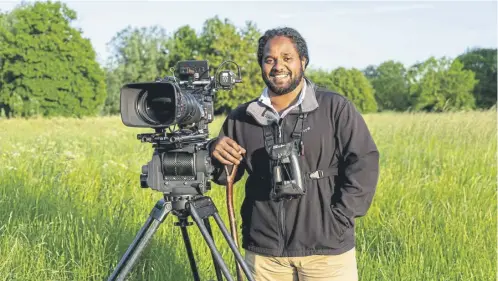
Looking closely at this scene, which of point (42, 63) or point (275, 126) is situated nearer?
point (275, 126)

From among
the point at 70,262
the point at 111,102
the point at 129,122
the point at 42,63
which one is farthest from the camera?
the point at 111,102

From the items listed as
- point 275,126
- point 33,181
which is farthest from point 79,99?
point 275,126

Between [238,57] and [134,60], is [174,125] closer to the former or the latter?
[238,57]

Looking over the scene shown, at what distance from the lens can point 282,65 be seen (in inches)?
92.4

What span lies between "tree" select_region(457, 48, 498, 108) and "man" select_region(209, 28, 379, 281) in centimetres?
6248

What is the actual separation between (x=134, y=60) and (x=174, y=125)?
54229 mm

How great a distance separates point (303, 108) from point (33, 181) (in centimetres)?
331

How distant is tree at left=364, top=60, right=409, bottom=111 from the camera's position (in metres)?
78.8

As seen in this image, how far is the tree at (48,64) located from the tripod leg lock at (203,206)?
3773 cm

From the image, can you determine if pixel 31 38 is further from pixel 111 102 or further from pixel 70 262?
pixel 70 262

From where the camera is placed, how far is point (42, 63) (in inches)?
1608

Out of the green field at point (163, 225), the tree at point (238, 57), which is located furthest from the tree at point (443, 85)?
the green field at point (163, 225)

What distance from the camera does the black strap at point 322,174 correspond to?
236 centimetres

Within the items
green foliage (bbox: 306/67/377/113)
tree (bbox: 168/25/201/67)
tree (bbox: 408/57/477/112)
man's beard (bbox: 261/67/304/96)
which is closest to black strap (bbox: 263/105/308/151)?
man's beard (bbox: 261/67/304/96)
